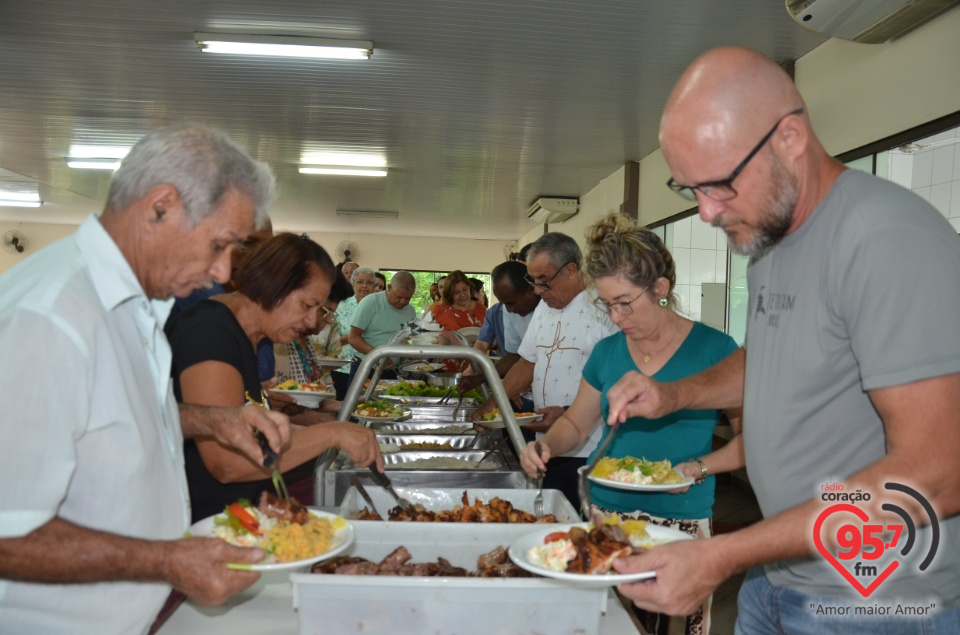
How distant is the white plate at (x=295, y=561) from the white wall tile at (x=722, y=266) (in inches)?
206

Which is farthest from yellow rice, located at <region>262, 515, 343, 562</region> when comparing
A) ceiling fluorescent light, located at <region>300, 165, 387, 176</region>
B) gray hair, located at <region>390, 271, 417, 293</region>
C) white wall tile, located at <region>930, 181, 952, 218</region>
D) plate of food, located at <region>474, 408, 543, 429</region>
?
ceiling fluorescent light, located at <region>300, 165, 387, 176</region>

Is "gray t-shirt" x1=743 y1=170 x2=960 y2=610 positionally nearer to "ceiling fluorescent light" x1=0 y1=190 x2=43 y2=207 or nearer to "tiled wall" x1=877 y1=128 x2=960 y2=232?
"tiled wall" x1=877 y1=128 x2=960 y2=232

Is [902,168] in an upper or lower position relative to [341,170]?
lower

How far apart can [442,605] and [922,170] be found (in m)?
3.38

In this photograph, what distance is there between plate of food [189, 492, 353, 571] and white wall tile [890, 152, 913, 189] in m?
3.39

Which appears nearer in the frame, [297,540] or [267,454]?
[297,540]

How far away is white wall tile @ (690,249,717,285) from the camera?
638 cm

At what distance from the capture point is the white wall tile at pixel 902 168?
3610 millimetres

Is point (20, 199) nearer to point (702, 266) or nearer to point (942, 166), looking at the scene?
point (702, 266)

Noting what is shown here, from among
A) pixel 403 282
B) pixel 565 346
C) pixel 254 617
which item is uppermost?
pixel 403 282

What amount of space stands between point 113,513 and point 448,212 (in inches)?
443

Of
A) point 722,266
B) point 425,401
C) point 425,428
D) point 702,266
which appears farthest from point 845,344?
point 702,266

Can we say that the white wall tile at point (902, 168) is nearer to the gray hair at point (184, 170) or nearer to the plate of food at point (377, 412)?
the plate of food at point (377, 412)

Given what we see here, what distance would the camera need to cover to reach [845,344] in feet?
3.72
